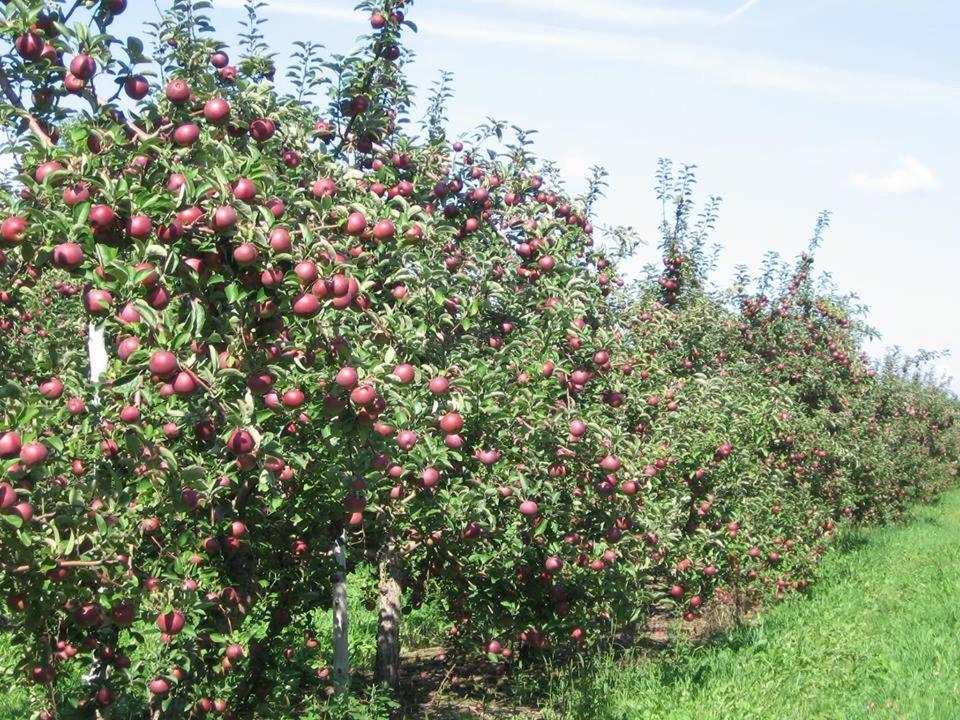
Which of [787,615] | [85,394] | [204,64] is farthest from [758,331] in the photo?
[85,394]

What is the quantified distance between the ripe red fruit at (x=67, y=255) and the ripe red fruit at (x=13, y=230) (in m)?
0.14

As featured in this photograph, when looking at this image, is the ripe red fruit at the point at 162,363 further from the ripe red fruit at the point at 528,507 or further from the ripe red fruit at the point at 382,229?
the ripe red fruit at the point at 528,507

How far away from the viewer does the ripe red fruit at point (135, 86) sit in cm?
309

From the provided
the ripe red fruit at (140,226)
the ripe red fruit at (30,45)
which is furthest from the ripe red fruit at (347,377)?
the ripe red fruit at (30,45)

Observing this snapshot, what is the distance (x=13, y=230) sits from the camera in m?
2.49

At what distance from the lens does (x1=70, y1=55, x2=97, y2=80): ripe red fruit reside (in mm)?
2836

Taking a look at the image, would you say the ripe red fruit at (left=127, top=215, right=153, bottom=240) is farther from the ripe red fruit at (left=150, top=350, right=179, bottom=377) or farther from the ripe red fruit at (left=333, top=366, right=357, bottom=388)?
the ripe red fruit at (left=333, top=366, right=357, bottom=388)

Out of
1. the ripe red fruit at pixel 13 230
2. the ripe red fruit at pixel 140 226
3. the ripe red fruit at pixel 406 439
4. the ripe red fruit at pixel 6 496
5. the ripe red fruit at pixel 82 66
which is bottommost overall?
the ripe red fruit at pixel 6 496

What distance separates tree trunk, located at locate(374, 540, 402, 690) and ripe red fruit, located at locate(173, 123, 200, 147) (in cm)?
413

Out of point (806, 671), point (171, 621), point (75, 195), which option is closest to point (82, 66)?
point (75, 195)

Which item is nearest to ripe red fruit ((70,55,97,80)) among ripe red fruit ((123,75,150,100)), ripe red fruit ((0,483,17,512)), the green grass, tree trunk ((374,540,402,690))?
ripe red fruit ((123,75,150,100))

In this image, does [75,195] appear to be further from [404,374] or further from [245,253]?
[404,374]

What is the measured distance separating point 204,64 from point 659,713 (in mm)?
4383

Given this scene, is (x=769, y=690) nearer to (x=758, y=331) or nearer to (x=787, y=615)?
(x=787, y=615)
